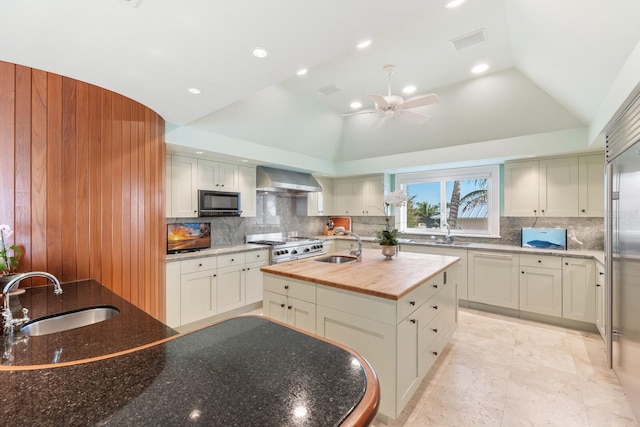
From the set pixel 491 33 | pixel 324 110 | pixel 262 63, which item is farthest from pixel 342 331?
pixel 324 110

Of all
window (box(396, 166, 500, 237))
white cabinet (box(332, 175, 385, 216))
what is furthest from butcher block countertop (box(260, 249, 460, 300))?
white cabinet (box(332, 175, 385, 216))

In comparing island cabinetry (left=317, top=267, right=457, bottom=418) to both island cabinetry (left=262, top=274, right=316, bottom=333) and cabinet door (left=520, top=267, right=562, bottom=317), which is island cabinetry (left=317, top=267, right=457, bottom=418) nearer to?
island cabinetry (left=262, top=274, right=316, bottom=333)

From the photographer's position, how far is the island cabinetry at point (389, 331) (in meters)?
1.78

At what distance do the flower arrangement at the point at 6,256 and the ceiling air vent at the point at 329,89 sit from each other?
3205 millimetres

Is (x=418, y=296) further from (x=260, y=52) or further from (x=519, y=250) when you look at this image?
(x=519, y=250)

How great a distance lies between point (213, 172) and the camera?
390 cm

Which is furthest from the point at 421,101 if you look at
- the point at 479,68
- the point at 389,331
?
the point at 389,331

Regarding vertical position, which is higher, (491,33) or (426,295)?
(491,33)

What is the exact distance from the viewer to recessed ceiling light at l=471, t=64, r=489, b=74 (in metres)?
3.07

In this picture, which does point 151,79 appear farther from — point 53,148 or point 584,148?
point 584,148

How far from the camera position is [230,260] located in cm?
371

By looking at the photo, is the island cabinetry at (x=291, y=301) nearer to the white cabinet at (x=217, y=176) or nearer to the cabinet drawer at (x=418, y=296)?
the cabinet drawer at (x=418, y=296)

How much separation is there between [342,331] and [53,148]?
2.45m

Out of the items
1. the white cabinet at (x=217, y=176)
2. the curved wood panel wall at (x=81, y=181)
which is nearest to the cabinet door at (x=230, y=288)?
the curved wood panel wall at (x=81, y=181)
